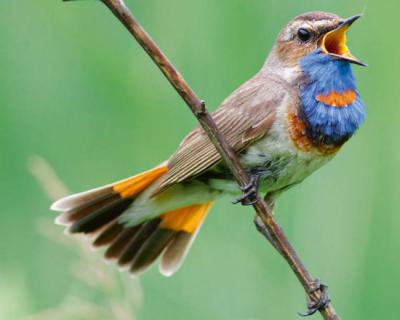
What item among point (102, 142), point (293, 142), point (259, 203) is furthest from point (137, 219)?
point (259, 203)

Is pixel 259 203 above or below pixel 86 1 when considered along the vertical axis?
below

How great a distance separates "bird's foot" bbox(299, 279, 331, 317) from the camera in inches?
101

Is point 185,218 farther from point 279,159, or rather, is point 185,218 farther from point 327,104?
point 327,104

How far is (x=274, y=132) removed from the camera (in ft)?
9.94

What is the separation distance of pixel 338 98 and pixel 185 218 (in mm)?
933

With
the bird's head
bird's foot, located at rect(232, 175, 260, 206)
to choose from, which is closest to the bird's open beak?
the bird's head

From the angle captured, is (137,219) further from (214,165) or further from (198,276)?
(214,165)

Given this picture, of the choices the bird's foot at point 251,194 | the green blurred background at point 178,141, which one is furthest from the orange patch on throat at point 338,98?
the bird's foot at point 251,194

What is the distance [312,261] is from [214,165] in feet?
1.59

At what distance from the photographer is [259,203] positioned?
8.34ft

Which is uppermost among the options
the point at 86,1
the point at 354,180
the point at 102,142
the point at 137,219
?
the point at 86,1

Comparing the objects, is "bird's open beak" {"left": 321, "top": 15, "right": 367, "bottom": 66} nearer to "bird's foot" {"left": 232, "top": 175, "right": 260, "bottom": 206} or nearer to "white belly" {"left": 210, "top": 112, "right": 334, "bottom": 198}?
"white belly" {"left": 210, "top": 112, "right": 334, "bottom": 198}

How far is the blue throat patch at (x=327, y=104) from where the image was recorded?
3.02 meters

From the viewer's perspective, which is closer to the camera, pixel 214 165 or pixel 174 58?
pixel 214 165
